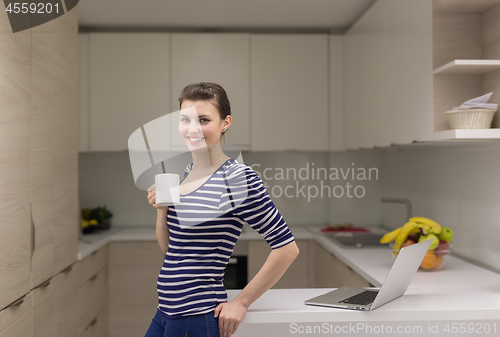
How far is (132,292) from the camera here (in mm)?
2934

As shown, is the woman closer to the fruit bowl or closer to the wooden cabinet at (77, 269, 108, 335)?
the fruit bowl

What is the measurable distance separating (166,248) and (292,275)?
1.96 metres

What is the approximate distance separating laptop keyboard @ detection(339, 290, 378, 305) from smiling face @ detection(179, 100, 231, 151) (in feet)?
2.07

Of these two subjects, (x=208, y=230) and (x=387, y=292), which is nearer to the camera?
(x=208, y=230)

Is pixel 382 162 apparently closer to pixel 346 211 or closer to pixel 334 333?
pixel 346 211

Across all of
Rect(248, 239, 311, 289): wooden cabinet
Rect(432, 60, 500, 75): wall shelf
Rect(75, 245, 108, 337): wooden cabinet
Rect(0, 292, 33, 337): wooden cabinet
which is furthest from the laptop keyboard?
Rect(248, 239, 311, 289): wooden cabinet

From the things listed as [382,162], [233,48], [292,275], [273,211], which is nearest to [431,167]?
[382,162]

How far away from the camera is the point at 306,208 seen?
→ 353cm

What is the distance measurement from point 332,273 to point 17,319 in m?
1.66

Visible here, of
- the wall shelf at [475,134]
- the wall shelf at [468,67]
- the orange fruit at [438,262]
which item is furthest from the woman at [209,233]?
the orange fruit at [438,262]

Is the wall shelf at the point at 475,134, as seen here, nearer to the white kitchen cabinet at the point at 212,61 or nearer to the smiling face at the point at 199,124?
the smiling face at the point at 199,124

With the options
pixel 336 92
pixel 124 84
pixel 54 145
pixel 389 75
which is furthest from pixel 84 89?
pixel 389 75

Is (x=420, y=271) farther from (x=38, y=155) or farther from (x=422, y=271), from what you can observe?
(x=38, y=155)

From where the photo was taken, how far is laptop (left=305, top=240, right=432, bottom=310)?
1212mm
